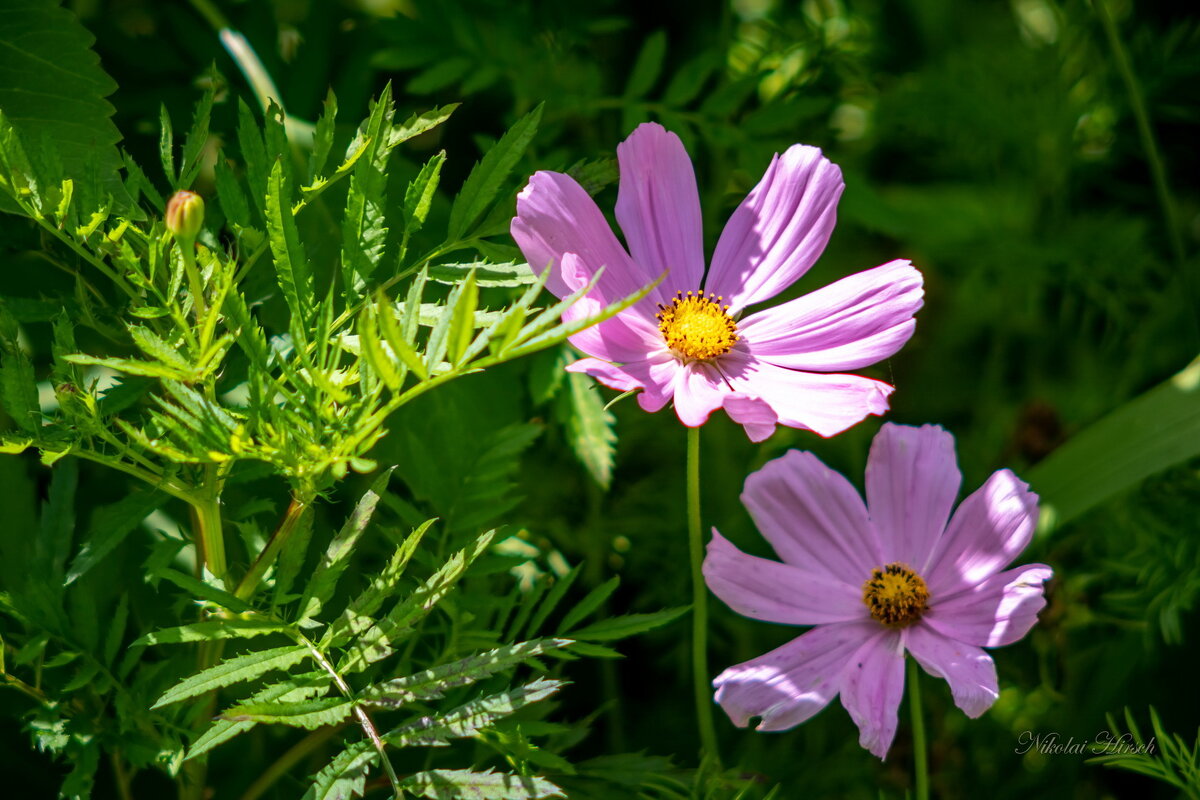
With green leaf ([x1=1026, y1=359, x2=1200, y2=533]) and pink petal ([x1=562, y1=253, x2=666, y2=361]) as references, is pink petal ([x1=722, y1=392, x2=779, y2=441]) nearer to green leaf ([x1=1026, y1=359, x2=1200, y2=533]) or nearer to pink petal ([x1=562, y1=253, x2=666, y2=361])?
pink petal ([x1=562, y1=253, x2=666, y2=361])

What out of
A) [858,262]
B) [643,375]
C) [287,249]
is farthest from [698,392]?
[858,262]

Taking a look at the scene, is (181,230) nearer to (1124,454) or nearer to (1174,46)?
(1124,454)

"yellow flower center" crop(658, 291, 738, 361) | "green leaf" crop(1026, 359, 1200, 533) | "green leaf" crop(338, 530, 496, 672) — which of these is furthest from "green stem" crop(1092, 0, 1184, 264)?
"green leaf" crop(338, 530, 496, 672)

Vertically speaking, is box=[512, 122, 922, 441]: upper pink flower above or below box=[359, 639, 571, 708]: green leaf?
above

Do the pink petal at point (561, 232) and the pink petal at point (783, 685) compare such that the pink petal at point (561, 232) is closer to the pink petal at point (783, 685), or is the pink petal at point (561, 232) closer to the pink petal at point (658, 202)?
the pink petal at point (658, 202)

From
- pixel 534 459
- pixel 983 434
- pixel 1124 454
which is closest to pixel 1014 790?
pixel 1124 454

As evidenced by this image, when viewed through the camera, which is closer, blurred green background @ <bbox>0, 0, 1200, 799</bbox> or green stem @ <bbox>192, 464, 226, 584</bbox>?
green stem @ <bbox>192, 464, 226, 584</bbox>
